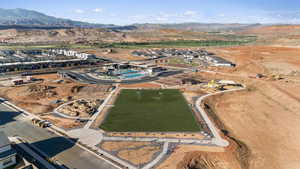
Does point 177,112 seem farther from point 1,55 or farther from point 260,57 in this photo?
point 1,55

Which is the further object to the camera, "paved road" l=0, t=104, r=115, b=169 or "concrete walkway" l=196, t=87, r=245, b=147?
"concrete walkway" l=196, t=87, r=245, b=147

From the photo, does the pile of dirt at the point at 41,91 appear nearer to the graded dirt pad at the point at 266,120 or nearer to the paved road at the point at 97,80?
the paved road at the point at 97,80

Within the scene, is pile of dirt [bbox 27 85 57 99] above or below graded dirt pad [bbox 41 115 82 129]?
above

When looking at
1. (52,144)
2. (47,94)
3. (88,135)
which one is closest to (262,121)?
(88,135)

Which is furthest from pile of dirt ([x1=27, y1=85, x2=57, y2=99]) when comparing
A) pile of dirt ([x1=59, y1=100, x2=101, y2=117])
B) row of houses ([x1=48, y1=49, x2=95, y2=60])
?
row of houses ([x1=48, y1=49, x2=95, y2=60])

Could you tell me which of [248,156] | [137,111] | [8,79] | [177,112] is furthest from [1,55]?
[248,156]

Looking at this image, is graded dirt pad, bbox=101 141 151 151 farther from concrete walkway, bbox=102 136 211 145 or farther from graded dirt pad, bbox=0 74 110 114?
graded dirt pad, bbox=0 74 110 114
